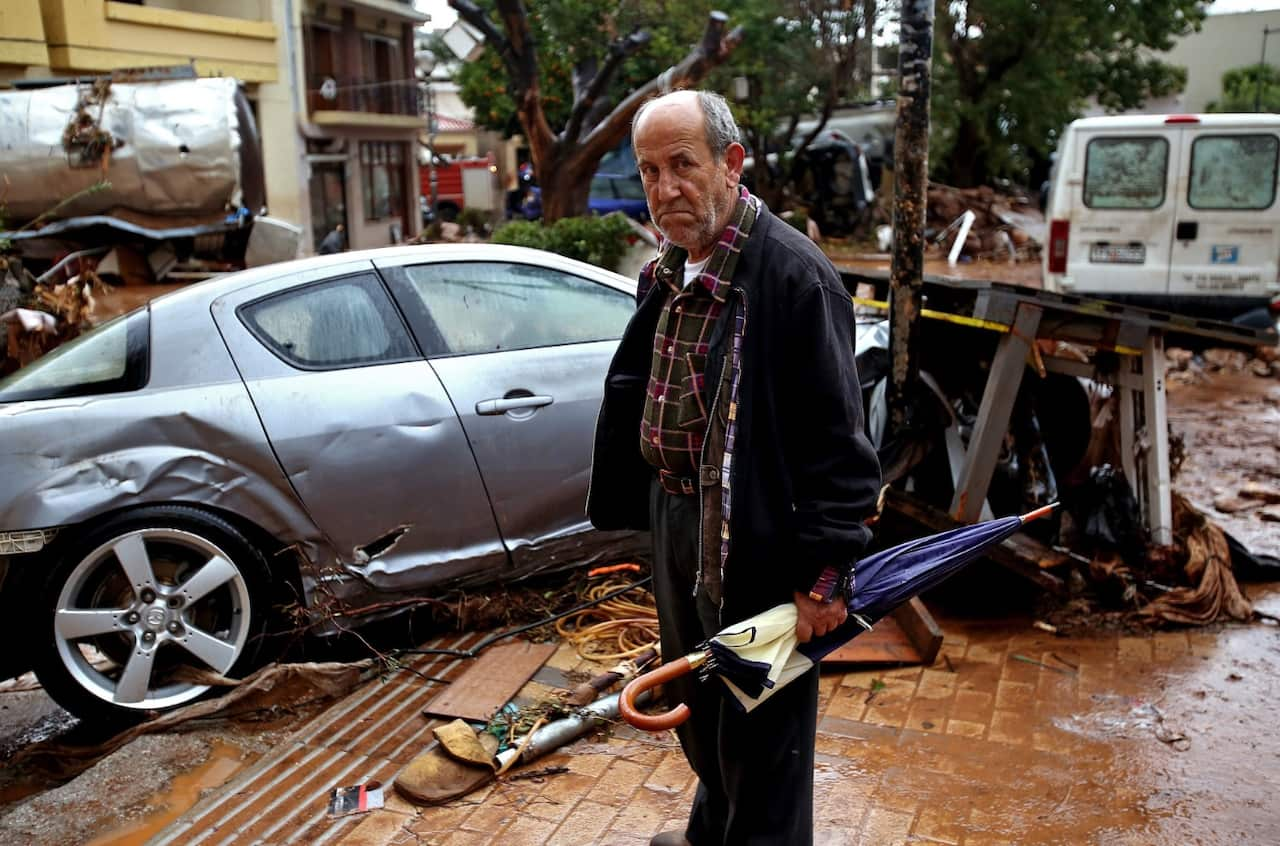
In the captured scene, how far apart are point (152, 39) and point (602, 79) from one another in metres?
12.5

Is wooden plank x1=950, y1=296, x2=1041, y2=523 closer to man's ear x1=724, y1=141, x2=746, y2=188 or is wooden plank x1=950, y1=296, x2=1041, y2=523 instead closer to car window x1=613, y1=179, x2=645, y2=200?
man's ear x1=724, y1=141, x2=746, y2=188

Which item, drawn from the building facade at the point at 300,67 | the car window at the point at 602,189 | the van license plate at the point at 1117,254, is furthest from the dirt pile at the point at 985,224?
the building facade at the point at 300,67

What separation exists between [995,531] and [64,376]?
3.27 meters

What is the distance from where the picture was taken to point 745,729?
7.90ft

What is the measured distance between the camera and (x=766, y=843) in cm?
240

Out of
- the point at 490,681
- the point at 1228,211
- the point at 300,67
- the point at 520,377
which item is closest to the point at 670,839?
the point at 490,681

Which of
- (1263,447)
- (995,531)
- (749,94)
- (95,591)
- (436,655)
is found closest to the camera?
(995,531)

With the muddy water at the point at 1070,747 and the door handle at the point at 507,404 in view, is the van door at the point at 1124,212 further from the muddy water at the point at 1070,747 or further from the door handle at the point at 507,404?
the door handle at the point at 507,404

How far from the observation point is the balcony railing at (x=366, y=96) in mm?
26797

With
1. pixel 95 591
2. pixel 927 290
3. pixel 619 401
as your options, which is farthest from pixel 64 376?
pixel 927 290

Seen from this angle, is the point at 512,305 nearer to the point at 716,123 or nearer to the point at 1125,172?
the point at 716,123

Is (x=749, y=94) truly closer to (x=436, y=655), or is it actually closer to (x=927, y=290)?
(x=927, y=290)

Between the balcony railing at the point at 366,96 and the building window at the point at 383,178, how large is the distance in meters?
1.04

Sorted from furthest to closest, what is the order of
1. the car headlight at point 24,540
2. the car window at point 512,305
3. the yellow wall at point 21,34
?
1. the yellow wall at point 21,34
2. the car window at point 512,305
3. the car headlight at point 24,540
